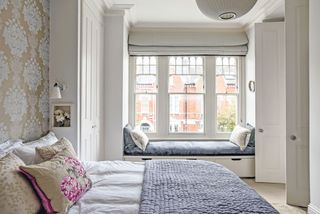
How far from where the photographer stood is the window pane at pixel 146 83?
17.1 feet

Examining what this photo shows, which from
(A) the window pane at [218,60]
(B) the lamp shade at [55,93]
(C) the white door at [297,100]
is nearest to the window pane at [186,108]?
(A) the window pane at [218,60]

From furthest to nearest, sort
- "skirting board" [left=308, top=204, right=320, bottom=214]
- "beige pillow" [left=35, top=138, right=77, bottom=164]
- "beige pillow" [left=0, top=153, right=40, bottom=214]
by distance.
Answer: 1. "skirting board" [left=308, top=204, right=320, bottom=214]
2. "beige pillow" [left=35, top=138, right=77, bottom=164]
3. "beige pillow" [left=0, top=153, right=40, bottom=214]

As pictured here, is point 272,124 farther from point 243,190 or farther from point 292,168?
point 243,190

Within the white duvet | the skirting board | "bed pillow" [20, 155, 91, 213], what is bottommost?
the skirting board

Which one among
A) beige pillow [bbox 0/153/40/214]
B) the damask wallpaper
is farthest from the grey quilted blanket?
the damask wallpaper

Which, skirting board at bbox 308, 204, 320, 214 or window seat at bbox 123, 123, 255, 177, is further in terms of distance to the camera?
window seat at bbox 123, 123, 255, 177

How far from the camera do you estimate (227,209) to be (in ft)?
4.69

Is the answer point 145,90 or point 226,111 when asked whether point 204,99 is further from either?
point 145,90

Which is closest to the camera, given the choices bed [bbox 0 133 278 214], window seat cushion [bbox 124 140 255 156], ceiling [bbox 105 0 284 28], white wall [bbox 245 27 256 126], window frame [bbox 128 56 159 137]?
bed [bbox 0 133 278 214]

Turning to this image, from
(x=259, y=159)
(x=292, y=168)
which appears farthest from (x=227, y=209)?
(x=259, y=159)

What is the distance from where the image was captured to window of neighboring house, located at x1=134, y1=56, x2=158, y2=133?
205 inches

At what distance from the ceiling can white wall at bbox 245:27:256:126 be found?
0.29 metres

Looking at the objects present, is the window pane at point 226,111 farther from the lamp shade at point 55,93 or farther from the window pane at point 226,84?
the lamp shade at point 55,93

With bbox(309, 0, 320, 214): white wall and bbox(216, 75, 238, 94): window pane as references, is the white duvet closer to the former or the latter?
bbox(309, 0, 320, 214): white wall
